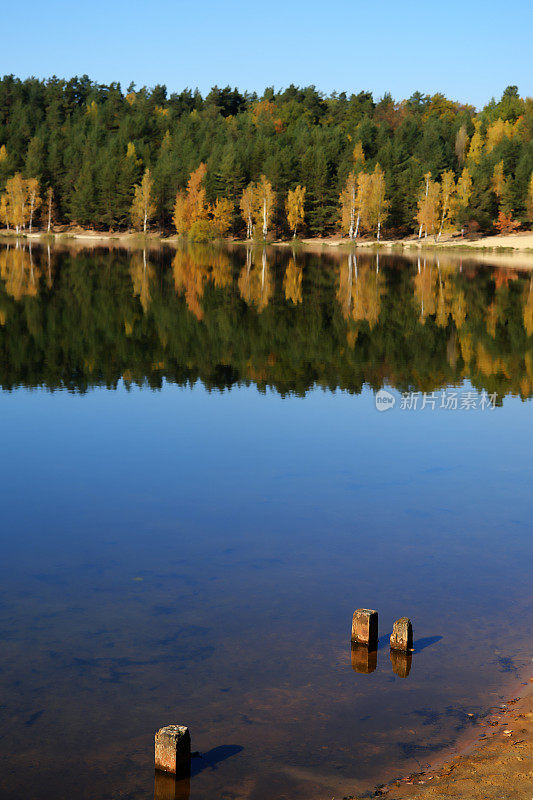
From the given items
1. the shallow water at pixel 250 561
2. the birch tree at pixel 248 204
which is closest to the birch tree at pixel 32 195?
the birch tree at pixel 248 204

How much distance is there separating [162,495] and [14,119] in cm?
19335

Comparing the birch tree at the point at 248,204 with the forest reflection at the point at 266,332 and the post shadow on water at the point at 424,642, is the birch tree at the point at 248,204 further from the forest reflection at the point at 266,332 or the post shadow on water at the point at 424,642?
the post shadow on water at the point at 424,642

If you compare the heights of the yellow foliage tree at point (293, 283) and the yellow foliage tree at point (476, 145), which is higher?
the yellow foliage tree at point (476, 145)

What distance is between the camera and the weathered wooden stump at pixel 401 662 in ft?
31.9

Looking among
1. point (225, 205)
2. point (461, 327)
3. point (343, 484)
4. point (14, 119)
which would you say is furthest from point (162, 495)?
point (14, 119)

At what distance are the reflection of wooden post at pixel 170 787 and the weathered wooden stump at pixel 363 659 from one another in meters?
2.70

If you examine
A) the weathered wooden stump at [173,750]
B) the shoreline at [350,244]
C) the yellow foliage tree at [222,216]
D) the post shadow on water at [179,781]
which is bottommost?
the post shadow on water at [179,781]

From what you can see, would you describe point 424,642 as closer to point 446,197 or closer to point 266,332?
point 266,332

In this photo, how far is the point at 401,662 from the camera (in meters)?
9.89

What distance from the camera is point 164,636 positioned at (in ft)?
34.7

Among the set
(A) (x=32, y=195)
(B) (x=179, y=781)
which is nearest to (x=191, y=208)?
(A) (x=32, y=195)

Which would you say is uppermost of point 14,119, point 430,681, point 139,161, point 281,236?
point 14,119

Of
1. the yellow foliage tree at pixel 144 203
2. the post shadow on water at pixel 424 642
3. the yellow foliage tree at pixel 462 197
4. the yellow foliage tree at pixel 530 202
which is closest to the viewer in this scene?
the post shadow on water at pixel 424 642

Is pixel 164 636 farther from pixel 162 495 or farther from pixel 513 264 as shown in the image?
pixel 513 264
